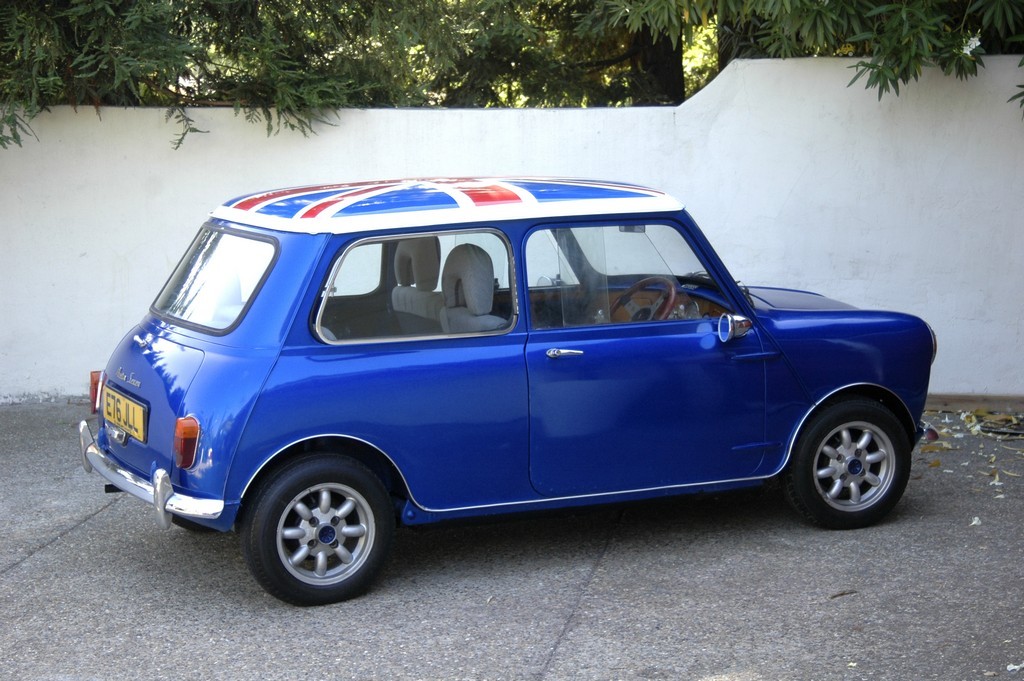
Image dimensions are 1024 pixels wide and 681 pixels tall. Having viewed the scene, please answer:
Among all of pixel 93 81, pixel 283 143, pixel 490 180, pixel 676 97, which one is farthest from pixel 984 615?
pixel 676 97

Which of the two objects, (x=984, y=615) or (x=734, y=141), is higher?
(x=734, y=141)

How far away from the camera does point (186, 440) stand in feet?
16.4

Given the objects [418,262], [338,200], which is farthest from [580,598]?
[338,200]

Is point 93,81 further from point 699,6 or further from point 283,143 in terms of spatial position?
point 699,6

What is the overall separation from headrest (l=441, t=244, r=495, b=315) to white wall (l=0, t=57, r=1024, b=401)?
335cm

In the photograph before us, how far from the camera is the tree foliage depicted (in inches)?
316

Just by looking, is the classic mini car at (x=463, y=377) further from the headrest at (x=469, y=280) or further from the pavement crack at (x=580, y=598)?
the pavement crack at (x=580, y=598)

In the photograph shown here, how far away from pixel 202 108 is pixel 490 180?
3.34 meters

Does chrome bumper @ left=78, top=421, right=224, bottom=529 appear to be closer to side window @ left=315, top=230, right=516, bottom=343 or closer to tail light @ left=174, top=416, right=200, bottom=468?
tail light @ left=174, top=416, right=200, bottom=468

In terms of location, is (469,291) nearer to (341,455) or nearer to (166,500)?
(341,455)

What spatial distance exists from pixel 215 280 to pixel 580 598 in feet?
6.88

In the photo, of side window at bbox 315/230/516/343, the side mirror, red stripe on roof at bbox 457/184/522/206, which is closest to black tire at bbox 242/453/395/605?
side window at bbox 315/230/516/343

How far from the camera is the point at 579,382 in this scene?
5508mm

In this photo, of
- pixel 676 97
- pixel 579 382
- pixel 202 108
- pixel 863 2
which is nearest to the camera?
pixel 579 382
